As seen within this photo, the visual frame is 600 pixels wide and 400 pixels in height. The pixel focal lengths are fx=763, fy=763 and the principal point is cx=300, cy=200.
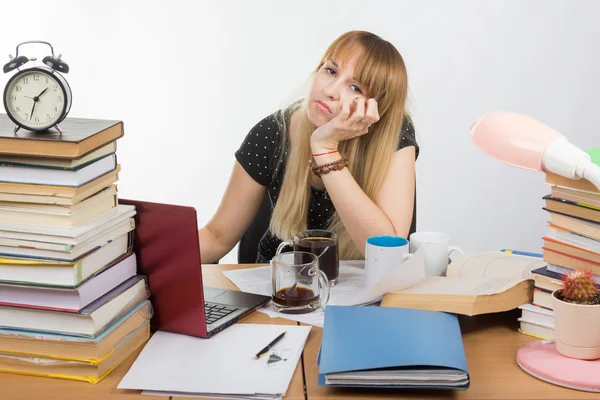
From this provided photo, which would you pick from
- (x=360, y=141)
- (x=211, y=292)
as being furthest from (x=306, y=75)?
(x=211, y=292)

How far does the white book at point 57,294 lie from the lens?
1150 millimetres

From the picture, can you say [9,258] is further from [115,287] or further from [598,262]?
[598,262]

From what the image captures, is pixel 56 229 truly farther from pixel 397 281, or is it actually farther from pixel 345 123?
pixel 345 123

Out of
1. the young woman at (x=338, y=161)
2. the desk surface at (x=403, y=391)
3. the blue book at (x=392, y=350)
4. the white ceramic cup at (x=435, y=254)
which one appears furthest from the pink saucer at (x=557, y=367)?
the young woman at (x=338, y=161)

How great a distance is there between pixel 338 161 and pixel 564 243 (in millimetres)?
728

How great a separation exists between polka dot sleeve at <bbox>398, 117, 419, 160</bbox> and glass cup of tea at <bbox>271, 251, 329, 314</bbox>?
71 cm

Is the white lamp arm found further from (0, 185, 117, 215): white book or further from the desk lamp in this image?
(0, 185, 117, 215): white book

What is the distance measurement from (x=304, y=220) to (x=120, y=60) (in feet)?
6.75

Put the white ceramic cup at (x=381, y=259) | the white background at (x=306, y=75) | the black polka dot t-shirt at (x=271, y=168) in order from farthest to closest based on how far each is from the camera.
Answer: the white background at (x=306, y=75), the black polka dot t-shirt at (x=271, y=168), the white ceramic cup at (x=381, y=259)

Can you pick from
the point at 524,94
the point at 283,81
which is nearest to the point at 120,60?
the point at 283,81

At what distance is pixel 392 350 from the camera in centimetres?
114

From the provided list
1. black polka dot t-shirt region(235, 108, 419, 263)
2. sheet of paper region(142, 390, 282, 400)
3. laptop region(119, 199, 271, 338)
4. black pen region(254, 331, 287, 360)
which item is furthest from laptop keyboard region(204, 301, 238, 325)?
black polka dot t-shirt region(235, 108, 419, 263)

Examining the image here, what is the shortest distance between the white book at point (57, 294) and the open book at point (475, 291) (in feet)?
1.65

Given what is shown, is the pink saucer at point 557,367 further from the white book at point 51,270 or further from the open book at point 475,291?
the white book at point 51,270
